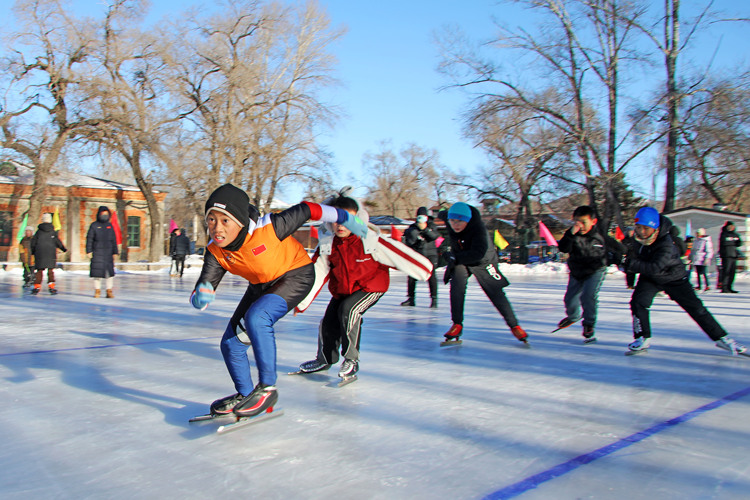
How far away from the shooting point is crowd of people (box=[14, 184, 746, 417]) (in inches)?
130

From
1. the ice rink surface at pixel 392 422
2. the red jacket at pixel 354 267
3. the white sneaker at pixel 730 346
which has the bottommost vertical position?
the ice rink surface at pixel 392 422

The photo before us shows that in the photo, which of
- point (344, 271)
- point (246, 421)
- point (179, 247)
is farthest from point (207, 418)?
point (179, 247)

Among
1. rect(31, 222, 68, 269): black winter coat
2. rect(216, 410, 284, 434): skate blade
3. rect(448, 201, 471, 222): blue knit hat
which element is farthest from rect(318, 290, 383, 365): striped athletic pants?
rect(31, 222, 68, 269): black winter coat

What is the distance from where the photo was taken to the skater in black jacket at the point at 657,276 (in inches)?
210

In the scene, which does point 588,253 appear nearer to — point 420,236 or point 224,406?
point 420,236

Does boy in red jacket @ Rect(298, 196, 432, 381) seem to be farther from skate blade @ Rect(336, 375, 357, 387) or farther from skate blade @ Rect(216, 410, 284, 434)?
skate blade @ Rect(216, 410, 284, 434)

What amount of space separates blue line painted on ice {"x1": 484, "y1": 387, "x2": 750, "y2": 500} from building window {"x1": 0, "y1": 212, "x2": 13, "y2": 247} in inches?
1373

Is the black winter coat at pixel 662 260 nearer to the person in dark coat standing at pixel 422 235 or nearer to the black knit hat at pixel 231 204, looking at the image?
the black knit hat at pixel 231 204

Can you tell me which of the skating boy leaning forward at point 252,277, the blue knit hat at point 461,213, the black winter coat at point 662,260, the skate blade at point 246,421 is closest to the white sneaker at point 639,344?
the black winter coat at point 662,260

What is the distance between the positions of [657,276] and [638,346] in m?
0.70

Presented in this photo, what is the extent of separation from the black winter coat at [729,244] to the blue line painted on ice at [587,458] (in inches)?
435

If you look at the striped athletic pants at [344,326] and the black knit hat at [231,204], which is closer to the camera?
the black knit hat at [231,204]

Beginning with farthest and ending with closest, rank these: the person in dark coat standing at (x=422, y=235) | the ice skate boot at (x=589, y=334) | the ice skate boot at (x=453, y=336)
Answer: the person in dark coat standing at (x=422, y=235) → the ice skate boot at (x=589, y=334) → the ice skate boot at (x=453, y=336)

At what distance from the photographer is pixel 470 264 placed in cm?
600
